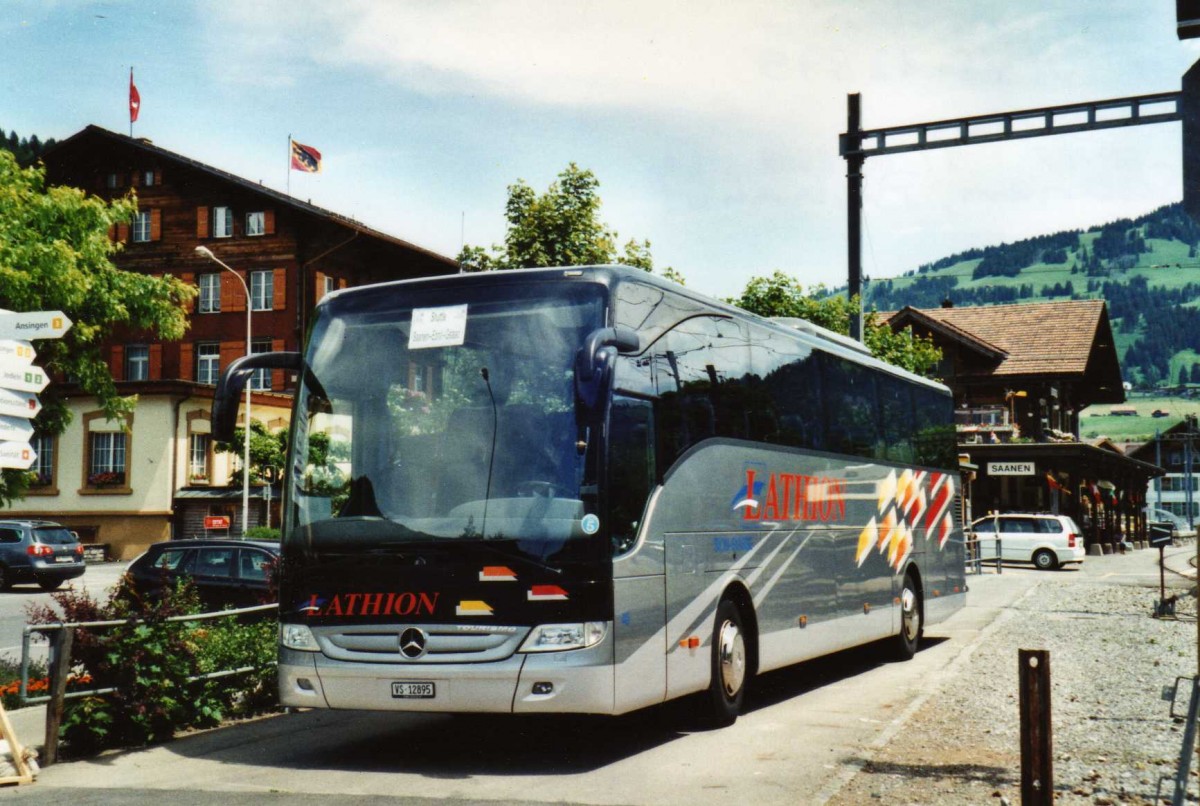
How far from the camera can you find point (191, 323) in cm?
5722

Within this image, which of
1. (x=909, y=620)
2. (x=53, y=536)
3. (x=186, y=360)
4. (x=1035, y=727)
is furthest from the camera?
(x=186, y=360)

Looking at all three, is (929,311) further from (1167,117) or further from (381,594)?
(381,594)

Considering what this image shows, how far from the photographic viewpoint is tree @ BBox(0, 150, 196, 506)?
19469 mm

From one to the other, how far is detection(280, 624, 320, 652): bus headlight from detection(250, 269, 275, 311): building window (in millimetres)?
50073

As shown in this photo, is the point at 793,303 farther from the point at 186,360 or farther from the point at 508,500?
the point at 186,360

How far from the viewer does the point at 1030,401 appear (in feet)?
187

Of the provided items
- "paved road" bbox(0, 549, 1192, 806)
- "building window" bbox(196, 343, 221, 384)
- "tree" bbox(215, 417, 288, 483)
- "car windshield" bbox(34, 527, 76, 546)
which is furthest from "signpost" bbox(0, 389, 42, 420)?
"building window" bbox(196, 343, 221, 384)

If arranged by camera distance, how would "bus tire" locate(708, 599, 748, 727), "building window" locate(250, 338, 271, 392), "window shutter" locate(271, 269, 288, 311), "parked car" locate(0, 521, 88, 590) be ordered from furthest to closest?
1. "window shutter" locate(271, 269, 288, 311)
2. "building window" locate(250, 338, 271, 392)
3. "parked car" locate(0, 521, 88, 590)
4. "bus tire" locate(708, 599, 748, 727)

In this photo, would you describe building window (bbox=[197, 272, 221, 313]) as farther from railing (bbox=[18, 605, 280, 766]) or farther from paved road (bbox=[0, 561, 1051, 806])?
railing (bbox=[18, 605, 280, 766])

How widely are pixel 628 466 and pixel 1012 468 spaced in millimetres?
45976

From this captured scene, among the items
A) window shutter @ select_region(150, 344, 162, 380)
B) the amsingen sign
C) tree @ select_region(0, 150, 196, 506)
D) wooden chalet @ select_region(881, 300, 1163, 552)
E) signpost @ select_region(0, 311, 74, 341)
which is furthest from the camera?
window shutter @ select_region(150, 344, 162, 380)

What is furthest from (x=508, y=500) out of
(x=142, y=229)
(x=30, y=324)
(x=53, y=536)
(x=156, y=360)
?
(x=142, y=229)

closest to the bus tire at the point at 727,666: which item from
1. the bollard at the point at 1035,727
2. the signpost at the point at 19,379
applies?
the bollard at the point at 1035,727

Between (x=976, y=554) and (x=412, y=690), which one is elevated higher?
(x=412, y=690)
